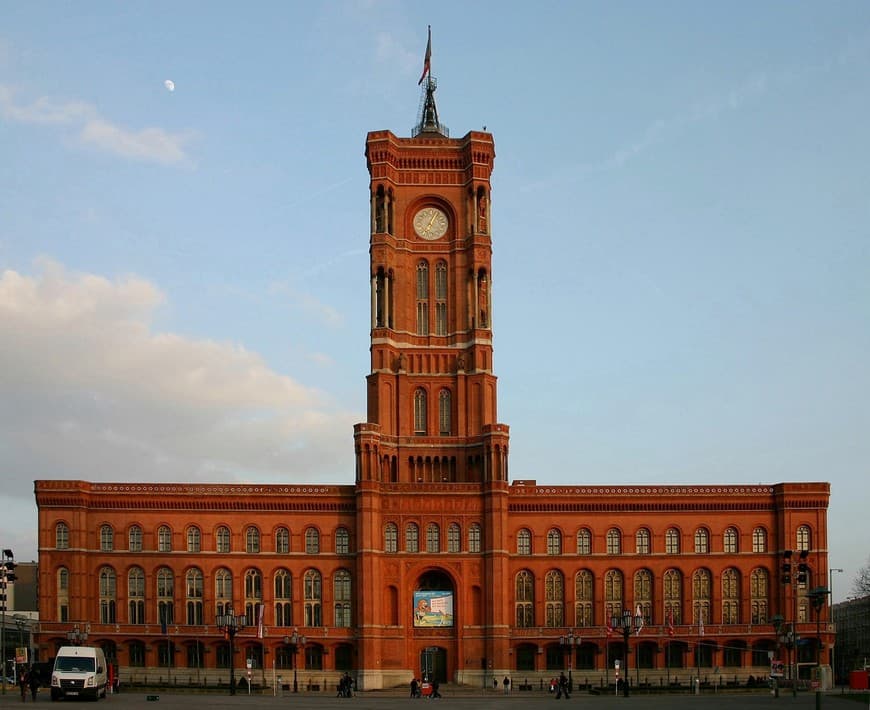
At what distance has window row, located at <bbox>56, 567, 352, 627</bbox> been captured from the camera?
111375 millimetres

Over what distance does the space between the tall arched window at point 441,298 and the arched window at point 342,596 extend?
23.5 m

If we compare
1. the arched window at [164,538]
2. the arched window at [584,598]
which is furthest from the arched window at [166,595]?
the arched window at [584,598]

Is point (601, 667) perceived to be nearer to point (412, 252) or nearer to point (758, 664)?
point (758, 664)

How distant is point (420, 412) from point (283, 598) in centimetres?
2010

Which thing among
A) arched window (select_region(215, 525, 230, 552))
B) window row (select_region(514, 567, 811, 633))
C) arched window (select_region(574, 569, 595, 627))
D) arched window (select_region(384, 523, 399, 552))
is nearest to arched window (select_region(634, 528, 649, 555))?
window row (select_region(514, 567, 811, 633))

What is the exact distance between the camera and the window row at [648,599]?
113 m

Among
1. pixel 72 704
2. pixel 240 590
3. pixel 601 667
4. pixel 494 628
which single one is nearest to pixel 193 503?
pixel 240 590

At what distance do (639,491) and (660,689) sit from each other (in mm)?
21646

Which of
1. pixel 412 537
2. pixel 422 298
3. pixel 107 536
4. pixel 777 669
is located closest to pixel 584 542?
pixel 412 537

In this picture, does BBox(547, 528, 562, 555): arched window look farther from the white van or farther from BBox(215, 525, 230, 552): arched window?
the white van

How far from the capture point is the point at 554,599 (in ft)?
372

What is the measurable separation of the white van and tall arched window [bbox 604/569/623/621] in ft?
174

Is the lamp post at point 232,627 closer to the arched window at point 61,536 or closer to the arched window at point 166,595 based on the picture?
the arched window at point 166,595

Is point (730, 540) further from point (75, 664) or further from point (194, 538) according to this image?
point (75, 664)
